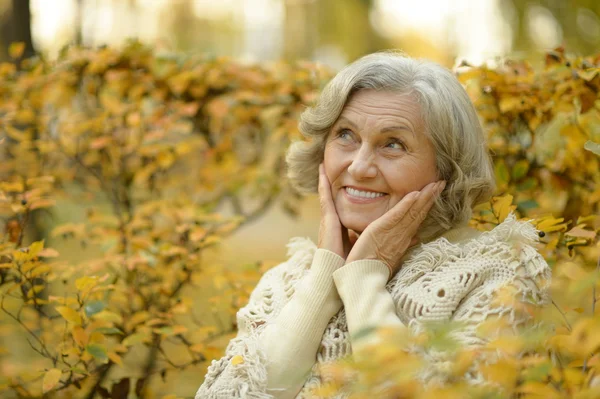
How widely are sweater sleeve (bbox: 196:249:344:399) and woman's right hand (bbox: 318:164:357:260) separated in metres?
0.04

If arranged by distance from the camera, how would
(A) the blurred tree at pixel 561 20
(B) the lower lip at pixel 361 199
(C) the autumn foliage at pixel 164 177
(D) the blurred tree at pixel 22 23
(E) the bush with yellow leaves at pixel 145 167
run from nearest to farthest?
1. (B) the lower lip at pixel 361 199
2. (C) the autumn foliage at pixel 164 177
3. (E) the bush with yellow leaves at pixel 145 167
4. (D) the blurred tree at pixel 22 23
5. (A) the blurred tree at pixel 561 20

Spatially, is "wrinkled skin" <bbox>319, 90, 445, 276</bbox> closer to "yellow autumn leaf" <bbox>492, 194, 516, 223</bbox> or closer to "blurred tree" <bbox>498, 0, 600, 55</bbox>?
"yellow autumn leaf" <bbox>492, 194, 516, 223</bbox>

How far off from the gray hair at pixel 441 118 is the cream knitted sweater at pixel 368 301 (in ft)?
0.35

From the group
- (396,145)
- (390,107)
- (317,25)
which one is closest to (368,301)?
(396,145)

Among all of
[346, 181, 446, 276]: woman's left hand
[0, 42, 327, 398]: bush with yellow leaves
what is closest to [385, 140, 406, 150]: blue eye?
[346, 181, 446, 276]: woman's left hand

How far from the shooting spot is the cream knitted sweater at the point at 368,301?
1.88 m

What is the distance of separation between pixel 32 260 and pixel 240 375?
1165 millimetres

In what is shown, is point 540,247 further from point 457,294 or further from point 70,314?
point 70,314

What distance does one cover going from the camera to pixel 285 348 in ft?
6.55

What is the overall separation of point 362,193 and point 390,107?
0.33 metres

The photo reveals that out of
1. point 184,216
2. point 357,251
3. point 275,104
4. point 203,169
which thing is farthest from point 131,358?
point 357,251

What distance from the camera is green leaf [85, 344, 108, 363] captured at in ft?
7.40

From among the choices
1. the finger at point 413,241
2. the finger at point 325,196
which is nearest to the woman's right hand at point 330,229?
the finger at point 325,196

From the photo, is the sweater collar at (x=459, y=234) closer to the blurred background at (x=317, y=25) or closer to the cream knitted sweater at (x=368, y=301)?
the cream knitted sweater at (x=368, y=301)
